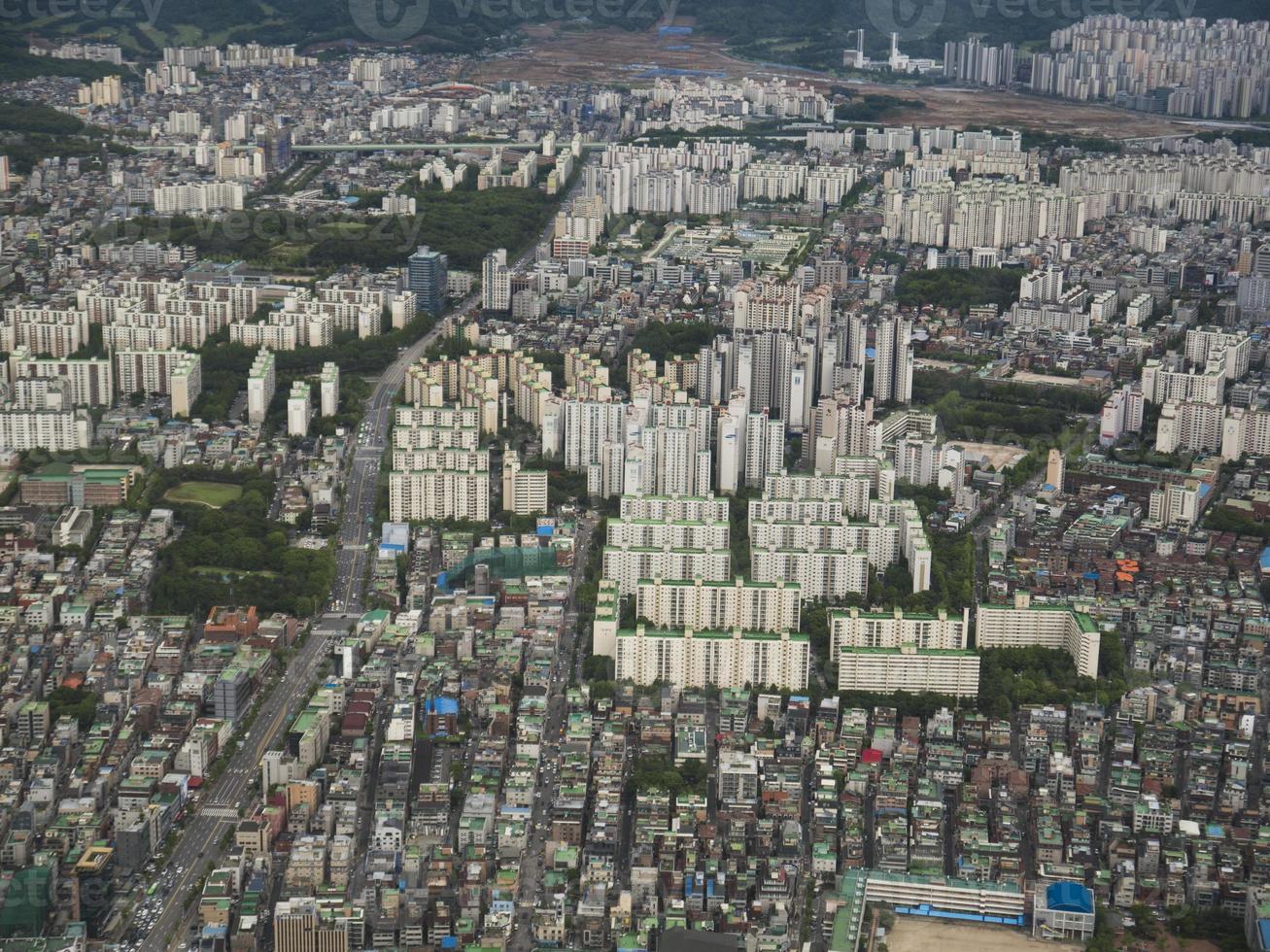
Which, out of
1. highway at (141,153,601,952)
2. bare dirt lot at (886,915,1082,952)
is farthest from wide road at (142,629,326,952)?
bare dirt lot at (886,915,1082,952)

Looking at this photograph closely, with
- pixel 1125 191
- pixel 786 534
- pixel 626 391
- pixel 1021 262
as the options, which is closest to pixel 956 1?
pixel 1125 191

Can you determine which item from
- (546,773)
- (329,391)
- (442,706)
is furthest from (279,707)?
(329,391)

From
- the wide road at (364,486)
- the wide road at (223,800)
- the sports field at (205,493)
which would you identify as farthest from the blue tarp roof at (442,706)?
the sports field at (205,493)

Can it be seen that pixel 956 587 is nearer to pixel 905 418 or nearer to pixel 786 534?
pixel 786 534

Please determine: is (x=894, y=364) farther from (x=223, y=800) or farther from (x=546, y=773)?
(x=223, y=800)

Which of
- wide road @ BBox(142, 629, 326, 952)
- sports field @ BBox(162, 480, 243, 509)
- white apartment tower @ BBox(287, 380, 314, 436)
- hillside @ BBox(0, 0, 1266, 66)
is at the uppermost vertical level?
hillside @ BBox(0, 0, 1266, 66)

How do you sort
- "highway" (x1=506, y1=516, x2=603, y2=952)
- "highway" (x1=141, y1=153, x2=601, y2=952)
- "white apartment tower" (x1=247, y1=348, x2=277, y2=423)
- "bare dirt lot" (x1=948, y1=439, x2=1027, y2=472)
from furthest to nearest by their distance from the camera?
"white apartment tower" (x1=247, y1=348, x2=277, y2=423) → "bare dirt lot" (x1=948, y1=439, x2=1027, y2=472) → "highway" (x1=141, y1=153, x2=601, y2=952) → "highway" (x1=506, y1=516, x2=603, y2=952)

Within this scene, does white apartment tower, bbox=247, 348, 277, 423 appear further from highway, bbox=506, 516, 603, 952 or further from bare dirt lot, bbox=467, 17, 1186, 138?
bare dirt lot, bbox=467, 17, 1186, 138
